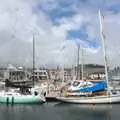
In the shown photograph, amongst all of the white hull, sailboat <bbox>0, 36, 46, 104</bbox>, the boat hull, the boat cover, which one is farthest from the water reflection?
sailboat <bbox>0, 36, 46, 104</bbox>

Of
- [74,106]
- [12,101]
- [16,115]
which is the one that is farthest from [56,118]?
[12,101]

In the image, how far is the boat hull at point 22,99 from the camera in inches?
3196

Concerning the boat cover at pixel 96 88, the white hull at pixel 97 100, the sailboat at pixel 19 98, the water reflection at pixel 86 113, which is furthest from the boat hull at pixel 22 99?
the boat cover at pixel 96 88

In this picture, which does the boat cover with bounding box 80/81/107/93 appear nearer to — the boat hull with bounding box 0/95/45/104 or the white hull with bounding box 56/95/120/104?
the white hull with bounding box 56/95/120/104

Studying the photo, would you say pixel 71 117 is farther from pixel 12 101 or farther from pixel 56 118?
pixel 12 101

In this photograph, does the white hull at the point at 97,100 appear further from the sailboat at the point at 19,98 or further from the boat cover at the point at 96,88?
the sailboat at the point at 19,98

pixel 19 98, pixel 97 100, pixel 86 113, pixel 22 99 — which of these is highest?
pixel 19 98

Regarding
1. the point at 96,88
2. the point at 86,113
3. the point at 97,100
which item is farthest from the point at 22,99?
the point at 86,113

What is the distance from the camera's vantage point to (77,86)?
8794cm

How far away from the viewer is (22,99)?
82.1 m

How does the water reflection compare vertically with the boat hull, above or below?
below

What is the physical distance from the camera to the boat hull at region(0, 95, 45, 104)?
3196 inches

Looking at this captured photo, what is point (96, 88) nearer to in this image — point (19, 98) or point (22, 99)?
point (22, 99)

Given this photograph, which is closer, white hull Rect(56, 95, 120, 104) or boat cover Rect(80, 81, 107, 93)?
white hull Rect(56, 95, 120, 104)
